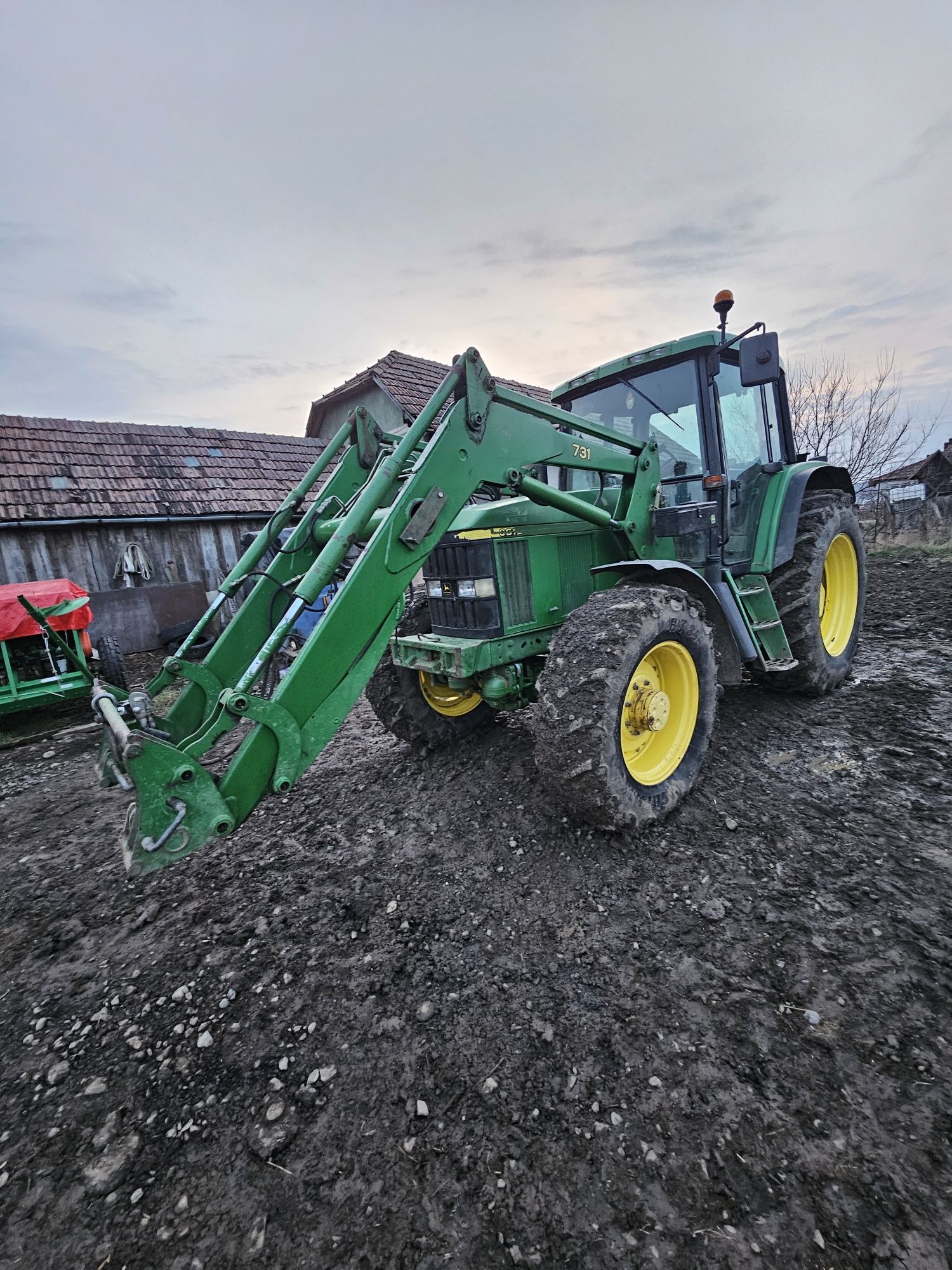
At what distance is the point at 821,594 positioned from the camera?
4750 mm

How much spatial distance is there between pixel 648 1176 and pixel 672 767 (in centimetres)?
183

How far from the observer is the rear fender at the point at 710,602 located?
3.36 metres

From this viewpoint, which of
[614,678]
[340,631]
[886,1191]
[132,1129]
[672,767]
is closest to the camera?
[886,1191]

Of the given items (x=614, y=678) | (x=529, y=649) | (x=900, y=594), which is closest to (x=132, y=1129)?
(x=614, y=678)

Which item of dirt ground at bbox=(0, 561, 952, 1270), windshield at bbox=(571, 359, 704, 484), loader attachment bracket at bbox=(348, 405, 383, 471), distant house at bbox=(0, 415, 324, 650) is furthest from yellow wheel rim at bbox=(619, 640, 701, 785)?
distant house at bbox=(0, 415, 324, 650)

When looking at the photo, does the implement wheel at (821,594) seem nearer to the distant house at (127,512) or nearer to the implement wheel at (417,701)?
the implement wheel at (417,701)

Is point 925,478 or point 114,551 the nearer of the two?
point 114,551

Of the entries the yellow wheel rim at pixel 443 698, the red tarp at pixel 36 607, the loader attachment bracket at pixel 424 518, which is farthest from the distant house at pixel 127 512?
the loader attachment bracket at pixel 424 518

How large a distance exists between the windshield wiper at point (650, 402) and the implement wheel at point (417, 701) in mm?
1986

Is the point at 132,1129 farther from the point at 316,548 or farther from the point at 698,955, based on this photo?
the point at 316,548

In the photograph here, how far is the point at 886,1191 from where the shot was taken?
1.36 metres

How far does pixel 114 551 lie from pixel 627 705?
31.5ft

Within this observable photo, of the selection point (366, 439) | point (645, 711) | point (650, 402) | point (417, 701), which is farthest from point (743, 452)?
point (417, 701)

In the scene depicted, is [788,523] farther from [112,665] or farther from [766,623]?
[112,665]
